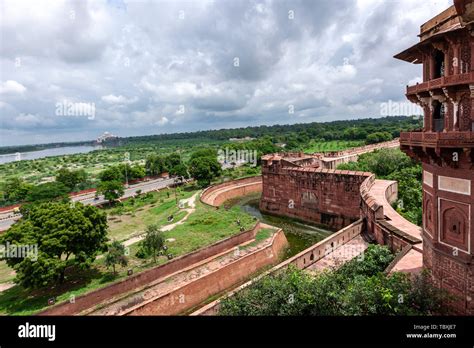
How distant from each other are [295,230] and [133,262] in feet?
54.8

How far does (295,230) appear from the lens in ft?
104

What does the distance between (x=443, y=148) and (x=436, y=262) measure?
4.04 metres

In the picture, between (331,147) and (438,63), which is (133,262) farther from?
(331,147)

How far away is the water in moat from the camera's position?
90.1 ft

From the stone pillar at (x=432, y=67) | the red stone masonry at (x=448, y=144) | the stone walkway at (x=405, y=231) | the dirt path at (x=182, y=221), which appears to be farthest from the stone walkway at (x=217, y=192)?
the stone pillar at (x=432, y=67)

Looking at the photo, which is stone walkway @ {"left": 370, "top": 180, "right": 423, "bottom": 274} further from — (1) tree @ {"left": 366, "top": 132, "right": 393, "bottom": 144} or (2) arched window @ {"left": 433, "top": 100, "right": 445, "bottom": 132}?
(1) tree @ {"left": 366, "top": 132, "right": 393, "bottom": 144}

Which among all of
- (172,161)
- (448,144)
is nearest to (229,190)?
(172,161)

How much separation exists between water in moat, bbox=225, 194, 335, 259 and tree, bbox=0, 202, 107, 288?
47.1 ft

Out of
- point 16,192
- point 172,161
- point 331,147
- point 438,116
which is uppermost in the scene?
point 331,147

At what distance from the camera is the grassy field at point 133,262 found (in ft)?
52.3

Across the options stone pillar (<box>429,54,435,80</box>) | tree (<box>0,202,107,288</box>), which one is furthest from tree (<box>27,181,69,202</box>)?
stone pillar (<box>429,54,435,80</box>)

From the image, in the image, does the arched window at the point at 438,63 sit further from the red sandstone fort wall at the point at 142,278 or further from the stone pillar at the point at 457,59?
the red sandstone fort wall at the point at 142,278
